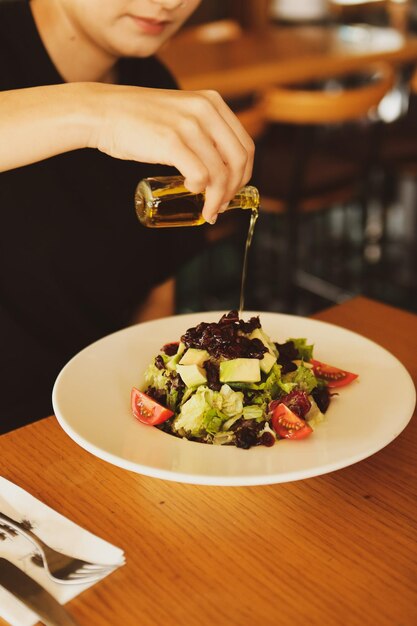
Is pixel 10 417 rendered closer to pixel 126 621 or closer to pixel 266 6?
pixel 126 621

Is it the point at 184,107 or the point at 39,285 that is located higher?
the point at 184,107

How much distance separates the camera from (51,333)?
1.62m

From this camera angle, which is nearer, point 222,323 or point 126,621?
point 126,621

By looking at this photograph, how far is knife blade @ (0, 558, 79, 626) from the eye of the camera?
0.75 metres

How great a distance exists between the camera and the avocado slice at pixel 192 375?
106cm

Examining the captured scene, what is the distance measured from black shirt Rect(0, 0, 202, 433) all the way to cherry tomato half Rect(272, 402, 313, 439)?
679mm

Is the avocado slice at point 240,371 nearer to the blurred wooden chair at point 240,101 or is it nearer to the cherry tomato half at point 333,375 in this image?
the cherry tomato half at point 333,375

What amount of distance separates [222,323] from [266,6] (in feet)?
19.7

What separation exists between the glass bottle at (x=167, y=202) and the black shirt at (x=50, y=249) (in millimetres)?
495

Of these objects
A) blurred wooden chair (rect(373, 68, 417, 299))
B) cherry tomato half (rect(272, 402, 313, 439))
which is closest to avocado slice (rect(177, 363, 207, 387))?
cherry tomato half (rect(272, 402, 313, 439))

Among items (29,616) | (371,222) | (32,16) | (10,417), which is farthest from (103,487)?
(371,222)

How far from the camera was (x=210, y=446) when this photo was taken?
0.97 m

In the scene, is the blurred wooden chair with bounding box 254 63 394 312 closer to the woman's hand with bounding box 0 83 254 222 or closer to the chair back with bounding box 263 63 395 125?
the chair back with bounding box 263 63 395 125

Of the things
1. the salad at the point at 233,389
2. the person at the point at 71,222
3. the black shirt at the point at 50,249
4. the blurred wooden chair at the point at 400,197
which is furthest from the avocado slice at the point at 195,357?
the blurred wooden chair at the point at 400,197
